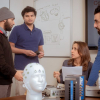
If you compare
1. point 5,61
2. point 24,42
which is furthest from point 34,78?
point 24,42

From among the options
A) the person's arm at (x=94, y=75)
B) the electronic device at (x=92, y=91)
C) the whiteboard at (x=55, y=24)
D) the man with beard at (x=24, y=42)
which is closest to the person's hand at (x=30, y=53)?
the man with beard at (x=24, y=42)

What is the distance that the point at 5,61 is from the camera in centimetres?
194

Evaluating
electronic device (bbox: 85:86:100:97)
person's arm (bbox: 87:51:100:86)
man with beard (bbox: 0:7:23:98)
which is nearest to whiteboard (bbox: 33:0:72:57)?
man with beard (bbox: 0:7:23:98)

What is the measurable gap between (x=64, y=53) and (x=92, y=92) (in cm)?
153

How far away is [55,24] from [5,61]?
1414 mm

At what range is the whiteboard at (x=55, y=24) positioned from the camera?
304 cm

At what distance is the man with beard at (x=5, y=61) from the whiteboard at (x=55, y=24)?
101cm

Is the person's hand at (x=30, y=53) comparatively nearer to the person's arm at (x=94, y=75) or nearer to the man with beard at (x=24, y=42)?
the man with beard at (x=24, y=42)

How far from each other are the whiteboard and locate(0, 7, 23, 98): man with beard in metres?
1.01

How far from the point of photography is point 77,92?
1336mm

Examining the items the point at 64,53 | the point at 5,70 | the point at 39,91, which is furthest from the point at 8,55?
the point at 64,53

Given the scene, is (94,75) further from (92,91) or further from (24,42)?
(24,42)

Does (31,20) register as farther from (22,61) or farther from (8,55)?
(8,55)

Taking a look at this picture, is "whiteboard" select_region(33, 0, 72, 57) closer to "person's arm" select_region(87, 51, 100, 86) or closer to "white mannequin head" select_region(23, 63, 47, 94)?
"person's arm" select_region(87, 51, 100, 86)
